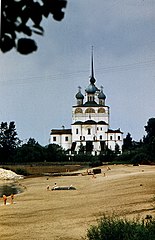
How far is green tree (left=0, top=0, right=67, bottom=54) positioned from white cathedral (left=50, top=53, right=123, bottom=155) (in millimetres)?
87680

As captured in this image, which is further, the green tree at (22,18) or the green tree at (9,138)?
the green tree at (9,138)

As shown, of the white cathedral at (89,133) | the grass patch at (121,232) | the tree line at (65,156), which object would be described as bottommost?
the grass patch at (121,232)

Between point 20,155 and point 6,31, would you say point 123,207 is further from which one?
point 20,155

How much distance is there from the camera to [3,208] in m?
20.6

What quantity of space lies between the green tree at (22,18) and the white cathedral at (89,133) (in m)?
87.7

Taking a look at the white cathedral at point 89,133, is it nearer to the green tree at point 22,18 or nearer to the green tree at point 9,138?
the green tree at point 9,138

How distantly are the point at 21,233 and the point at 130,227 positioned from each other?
4.97 metres

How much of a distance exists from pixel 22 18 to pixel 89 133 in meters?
92.7

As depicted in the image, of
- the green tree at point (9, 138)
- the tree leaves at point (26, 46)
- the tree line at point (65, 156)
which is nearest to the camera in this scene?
the tree leaves at point (26, 46)

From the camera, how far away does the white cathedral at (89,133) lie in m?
92.6

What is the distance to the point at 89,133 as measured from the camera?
94625 millimetres

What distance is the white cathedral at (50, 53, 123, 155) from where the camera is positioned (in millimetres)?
92625

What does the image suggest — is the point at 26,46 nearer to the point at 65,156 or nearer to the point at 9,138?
the point at 65,156

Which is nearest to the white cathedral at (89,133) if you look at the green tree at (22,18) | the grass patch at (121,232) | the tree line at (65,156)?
the tree line at (65,156)
